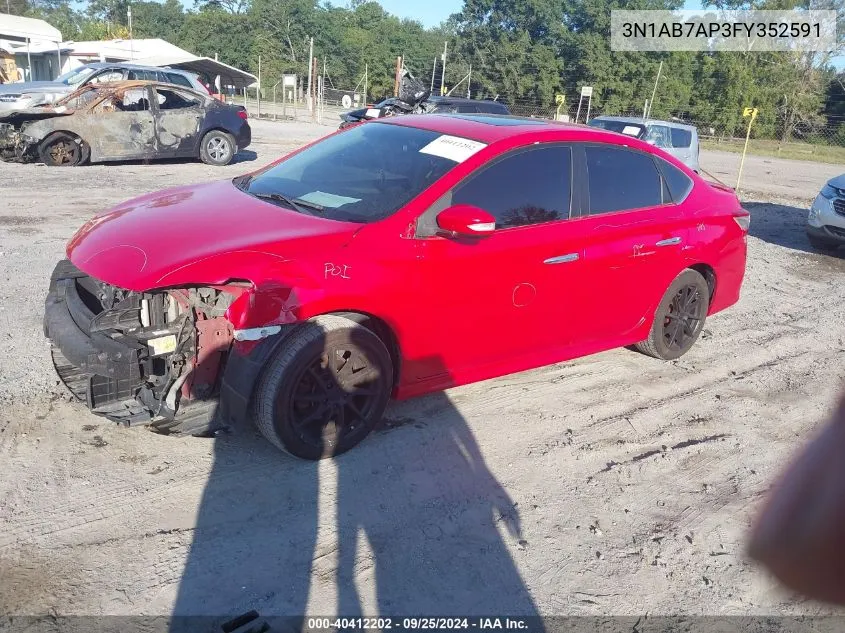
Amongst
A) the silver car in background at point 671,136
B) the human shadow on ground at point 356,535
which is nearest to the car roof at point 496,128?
the human shadow on ground at point 356,535

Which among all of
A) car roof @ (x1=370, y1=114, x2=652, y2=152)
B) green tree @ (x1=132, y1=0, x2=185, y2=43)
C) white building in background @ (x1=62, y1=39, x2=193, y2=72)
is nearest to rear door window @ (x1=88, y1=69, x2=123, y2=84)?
car roof @ (x1=370, y1=114, x2=652, y2=152)

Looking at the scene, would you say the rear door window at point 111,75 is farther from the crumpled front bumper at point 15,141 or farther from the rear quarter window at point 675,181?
the rear quarter window at point 675,181

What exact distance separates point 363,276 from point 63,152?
35.7 feet

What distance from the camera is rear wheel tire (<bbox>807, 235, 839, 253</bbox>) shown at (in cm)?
995

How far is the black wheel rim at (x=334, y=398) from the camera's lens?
11.4ft

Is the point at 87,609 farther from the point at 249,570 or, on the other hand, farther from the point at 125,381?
the point at 125,381

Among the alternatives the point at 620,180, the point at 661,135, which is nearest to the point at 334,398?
the point at 620,180

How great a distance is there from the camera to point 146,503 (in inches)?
126

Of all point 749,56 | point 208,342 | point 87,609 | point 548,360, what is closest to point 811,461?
point 87,609

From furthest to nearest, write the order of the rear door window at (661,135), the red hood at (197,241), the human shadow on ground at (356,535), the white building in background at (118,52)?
the white building in background at (118,52) → the rear door window at (661,135) → the red hood at (197,241) → the human shadow on ground at (356,535)

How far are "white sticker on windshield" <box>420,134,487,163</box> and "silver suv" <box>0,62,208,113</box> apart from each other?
11436mm

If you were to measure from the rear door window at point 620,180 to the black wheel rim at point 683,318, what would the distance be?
2.69ft

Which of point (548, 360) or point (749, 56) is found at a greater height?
point (749, 56)

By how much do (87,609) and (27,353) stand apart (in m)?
2.57
